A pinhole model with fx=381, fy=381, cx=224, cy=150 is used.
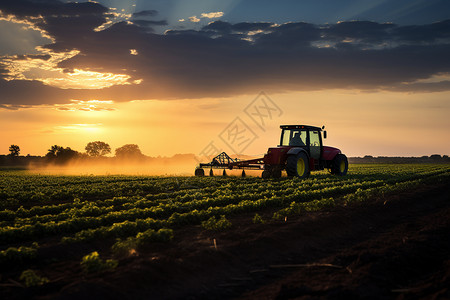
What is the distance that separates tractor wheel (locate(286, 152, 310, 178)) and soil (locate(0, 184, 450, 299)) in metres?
10.3

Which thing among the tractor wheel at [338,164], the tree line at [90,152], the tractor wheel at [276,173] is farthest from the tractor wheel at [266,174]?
the tree line at [90,152]

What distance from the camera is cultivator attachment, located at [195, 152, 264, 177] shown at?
24.0 metres

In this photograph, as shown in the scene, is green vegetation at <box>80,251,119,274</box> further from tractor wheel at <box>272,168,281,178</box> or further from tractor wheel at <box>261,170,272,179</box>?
tractor wheel at <box>261,170,272,179</box>

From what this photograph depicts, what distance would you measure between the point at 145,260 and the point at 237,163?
1778 cm

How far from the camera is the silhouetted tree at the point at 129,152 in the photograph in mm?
94125

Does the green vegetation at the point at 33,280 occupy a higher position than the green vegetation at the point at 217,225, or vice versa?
the green vegetation at the point at 217,225

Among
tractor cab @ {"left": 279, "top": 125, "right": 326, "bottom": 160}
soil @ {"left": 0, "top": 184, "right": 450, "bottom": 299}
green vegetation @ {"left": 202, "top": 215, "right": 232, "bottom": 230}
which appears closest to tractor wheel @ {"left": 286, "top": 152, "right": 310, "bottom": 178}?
tractor cab @ {"left": 279, "top": 125, "right": 326, "bottom": 160}

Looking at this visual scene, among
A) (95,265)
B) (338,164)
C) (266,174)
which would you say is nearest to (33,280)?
(95,265)

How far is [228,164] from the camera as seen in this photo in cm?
2570

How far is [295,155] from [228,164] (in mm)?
5616

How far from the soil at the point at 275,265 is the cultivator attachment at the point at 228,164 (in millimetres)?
12966

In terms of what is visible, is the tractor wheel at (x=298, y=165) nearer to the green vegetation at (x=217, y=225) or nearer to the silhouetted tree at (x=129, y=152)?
the green vegetation at (x=217, y=225)

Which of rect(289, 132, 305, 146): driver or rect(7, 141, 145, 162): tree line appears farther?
rect(7, 141, 145, 162): tree line

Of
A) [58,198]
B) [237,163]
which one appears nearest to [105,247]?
[58,198]
